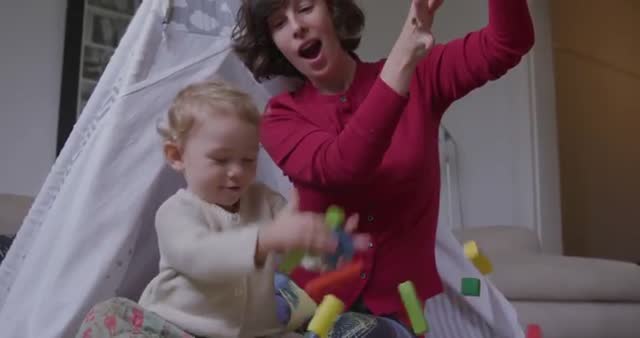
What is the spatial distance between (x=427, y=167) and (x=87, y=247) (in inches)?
15.8

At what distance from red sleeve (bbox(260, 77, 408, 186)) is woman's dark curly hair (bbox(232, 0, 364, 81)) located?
0.24 feet

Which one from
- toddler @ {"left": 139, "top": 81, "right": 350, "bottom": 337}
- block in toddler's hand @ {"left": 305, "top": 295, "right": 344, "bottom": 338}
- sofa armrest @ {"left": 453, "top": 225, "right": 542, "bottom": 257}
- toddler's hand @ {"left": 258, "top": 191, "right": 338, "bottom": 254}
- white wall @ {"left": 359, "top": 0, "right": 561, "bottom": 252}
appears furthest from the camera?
white wall @ {"left": 359, "top": 0, "right": 561, "bottom": 252}

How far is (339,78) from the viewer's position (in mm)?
862

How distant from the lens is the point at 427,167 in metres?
0.81

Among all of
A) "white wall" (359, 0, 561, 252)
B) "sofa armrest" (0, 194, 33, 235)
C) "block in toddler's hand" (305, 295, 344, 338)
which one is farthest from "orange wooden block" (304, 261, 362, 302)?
"white wall" (359, 0, 561, 252)

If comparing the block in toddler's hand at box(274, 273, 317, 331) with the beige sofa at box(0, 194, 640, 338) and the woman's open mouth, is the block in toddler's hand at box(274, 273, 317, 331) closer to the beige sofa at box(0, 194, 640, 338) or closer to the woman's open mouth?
the woman's open mouth

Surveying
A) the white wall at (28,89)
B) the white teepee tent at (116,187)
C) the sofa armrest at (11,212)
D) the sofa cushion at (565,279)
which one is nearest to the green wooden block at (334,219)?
the white teepee tent at (116,187)

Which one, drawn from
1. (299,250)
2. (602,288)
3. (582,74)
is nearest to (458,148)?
(602,288)

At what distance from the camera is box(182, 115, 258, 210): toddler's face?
754mm

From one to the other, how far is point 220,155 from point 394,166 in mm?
189

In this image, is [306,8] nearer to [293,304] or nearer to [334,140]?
[334,140]

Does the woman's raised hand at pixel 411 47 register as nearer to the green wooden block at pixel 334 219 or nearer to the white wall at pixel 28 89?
the green wooden block at pixel 334 219

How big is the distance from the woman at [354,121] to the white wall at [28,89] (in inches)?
52.1

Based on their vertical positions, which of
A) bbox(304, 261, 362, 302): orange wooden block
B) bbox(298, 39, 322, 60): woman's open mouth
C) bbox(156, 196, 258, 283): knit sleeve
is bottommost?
bbox(304, 261, 362, 302): orange wooden block
